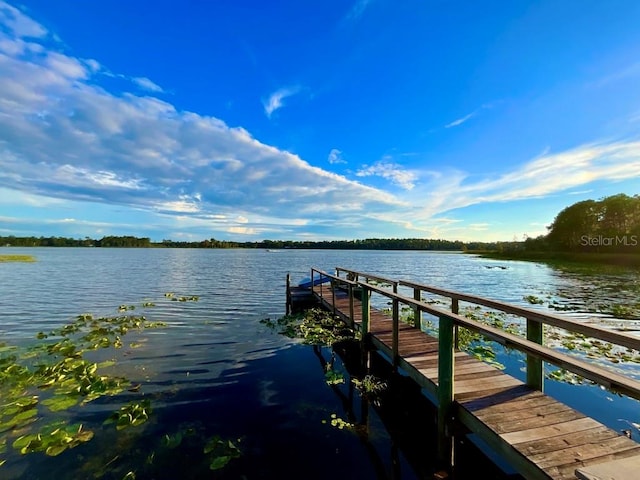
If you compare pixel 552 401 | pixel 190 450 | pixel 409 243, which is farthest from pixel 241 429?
pixel 409 243

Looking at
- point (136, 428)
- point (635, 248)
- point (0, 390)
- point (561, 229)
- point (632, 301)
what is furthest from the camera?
point (561, 229)

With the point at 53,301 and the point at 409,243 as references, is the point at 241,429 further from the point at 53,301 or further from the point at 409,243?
the point at 409,243

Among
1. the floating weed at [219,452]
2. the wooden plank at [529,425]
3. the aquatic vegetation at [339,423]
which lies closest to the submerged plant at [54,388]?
the floating weed at [219,452]

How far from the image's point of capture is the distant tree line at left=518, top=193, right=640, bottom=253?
201 ft

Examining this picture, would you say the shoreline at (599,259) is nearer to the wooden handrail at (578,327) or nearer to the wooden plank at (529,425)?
the wooden handrail at (578,327)

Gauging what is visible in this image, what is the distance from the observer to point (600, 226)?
68.6m

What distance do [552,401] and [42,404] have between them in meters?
8.99

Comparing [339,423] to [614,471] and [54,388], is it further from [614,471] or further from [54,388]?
[54,388]

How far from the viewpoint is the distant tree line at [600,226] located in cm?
6122

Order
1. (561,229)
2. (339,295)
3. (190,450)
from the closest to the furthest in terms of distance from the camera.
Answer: (190,450), (339,295), (561,229)

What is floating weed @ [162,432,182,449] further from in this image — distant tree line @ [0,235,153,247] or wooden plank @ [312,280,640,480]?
distant tree line @ [0,235,153,247]

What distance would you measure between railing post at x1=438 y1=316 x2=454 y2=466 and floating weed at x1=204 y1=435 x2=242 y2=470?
306 cm

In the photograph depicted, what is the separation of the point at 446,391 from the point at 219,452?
3.56 meters

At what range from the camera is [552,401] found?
14.6ft
